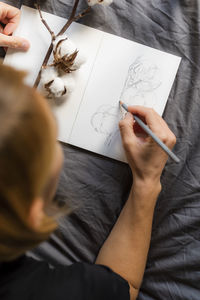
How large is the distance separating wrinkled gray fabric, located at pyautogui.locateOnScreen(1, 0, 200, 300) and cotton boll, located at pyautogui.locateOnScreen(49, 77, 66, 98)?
0.13 meters

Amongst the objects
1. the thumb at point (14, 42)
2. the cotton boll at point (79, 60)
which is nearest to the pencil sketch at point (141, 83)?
the cotton boll at point (79, 60)

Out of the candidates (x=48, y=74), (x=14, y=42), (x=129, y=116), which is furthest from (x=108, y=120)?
(x=14, y=42)

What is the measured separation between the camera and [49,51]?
643 mm

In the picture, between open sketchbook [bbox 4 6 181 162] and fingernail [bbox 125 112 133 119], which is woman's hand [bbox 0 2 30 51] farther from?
fingernail [bbox 125 112 133 119]

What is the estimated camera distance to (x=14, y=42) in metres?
0.63

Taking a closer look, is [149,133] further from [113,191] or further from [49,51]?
[49,51]

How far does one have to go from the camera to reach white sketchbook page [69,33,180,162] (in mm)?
645

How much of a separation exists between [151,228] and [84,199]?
0.16 m

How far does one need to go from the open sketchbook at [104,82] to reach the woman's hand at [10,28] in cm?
1

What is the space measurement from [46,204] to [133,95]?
1.10 feet

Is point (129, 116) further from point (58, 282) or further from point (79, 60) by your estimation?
point (58, 282)

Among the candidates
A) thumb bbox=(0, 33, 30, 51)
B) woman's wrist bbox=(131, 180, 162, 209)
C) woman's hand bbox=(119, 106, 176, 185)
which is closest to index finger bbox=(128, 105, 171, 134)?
woman's hand bbox=(119, 106, 176, 185)

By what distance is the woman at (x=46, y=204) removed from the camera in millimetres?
324

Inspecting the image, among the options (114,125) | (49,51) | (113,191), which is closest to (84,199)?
(113,191)
